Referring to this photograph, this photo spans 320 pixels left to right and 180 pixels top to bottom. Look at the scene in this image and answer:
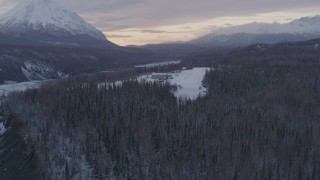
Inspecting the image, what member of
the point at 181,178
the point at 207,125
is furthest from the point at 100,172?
the point at 207,125

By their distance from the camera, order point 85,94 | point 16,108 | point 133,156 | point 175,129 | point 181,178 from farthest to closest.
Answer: point 85,94 → point 16,108 → point 175,129 → point 133,156 → point 181,178

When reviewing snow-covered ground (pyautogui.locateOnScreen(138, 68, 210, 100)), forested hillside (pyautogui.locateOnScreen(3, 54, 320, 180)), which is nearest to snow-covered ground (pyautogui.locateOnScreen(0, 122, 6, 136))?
forested hillside (pyautogui.locateOnScreen(3, 54, 320, 180))

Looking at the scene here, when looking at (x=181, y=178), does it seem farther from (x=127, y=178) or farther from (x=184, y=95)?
(x=184, y=95)

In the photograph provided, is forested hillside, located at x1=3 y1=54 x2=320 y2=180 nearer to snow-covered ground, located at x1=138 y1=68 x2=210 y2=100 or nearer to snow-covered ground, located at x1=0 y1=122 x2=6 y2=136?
snow-covered ground, located at x1=0 y1=122 x2=6 y2=136

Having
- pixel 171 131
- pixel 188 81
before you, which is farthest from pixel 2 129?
pixel 188 81

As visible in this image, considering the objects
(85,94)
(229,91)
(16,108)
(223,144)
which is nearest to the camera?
(223,144)

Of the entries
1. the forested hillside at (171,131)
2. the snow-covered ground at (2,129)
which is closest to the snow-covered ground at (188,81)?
the forested hillside at (171,131)
